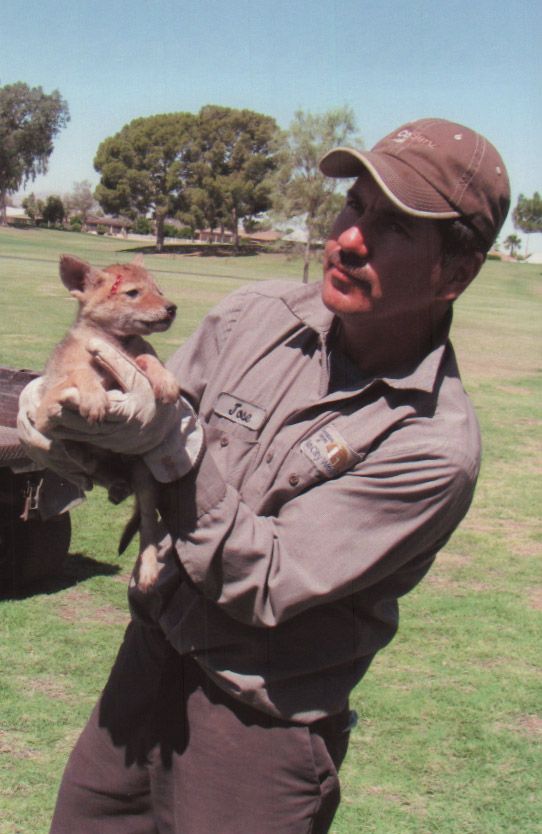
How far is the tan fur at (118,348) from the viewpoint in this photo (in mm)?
2119

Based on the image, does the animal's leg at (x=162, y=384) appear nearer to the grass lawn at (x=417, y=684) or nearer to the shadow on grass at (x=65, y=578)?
the grass lawn at (x=417, y=684)

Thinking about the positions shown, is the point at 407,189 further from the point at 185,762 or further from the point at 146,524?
the point at 185,762

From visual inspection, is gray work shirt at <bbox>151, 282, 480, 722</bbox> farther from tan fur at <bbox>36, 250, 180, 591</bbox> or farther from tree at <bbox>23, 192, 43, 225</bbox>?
tree at <bbox>23, 192, 43, 225</bbox>

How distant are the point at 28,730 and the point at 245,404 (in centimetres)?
312

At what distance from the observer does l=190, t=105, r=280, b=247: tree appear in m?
80.3

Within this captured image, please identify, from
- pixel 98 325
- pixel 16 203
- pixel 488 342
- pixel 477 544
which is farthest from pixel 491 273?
pixel 98 325

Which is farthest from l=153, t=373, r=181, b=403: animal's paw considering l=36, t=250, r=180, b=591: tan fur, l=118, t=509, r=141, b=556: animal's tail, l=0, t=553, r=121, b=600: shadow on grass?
l=0, t=553, r=121, b=600: shadow on grass

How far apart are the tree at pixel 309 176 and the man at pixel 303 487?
39082 mm

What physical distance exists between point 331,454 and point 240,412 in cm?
31

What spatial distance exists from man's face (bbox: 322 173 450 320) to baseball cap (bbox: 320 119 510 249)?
2.7 inches

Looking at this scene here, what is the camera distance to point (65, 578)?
6.77 metres

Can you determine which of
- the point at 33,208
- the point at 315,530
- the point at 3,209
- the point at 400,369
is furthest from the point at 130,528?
the point at 3,209

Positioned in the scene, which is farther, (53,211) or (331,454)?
(53,211)

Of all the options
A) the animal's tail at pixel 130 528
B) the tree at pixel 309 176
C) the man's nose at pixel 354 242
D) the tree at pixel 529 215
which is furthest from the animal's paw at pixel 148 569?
the tree at pixel 529 215
